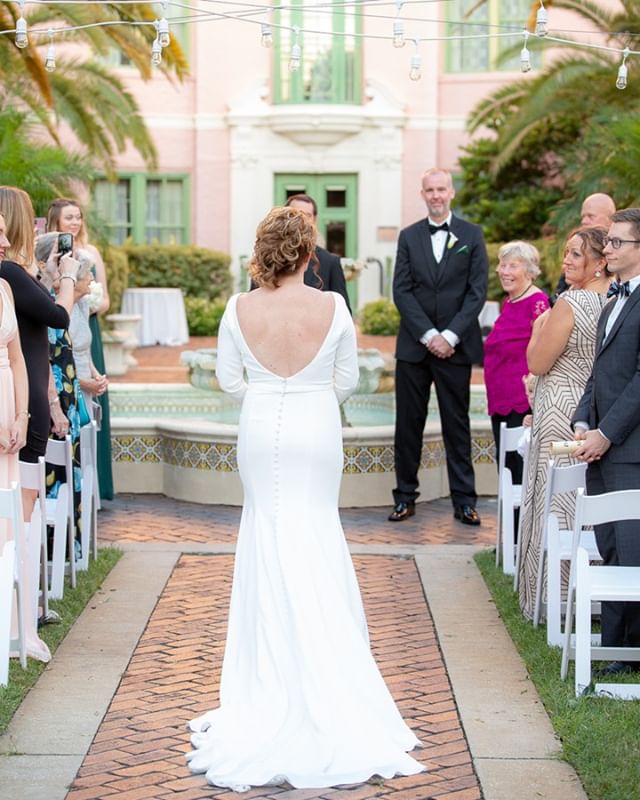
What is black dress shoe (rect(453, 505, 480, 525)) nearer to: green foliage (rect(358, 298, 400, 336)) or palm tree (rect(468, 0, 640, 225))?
palm tree (rect(468, 0, 640, 225))

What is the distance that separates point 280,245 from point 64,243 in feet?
9.22

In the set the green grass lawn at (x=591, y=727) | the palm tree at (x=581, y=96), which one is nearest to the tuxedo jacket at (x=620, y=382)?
the green grass lawn at (x=591, y=727)

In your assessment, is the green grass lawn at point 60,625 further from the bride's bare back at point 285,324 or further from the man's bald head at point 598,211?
the man's bald head at point 598,211

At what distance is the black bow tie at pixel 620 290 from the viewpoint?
5809mm

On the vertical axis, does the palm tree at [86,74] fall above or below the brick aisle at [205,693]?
above

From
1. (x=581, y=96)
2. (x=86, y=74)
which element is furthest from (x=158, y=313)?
(x=581, y=96)

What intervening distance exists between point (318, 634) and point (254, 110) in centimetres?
2355

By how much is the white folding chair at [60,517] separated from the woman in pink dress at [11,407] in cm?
70

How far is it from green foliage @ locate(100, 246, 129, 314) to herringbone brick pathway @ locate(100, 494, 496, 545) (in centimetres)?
1143

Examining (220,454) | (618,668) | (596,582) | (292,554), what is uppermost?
(292,554)

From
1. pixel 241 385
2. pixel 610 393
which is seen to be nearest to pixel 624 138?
pixel 610 393

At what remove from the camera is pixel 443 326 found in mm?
9289

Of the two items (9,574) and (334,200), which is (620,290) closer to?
(9,574)

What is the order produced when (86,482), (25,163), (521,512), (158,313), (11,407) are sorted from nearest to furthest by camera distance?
(11,407) → (521,512) → (86,482) → (25,163) → (158,313)
